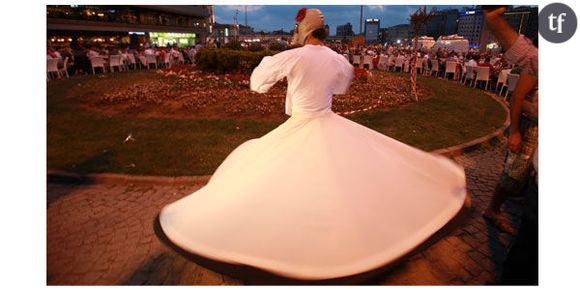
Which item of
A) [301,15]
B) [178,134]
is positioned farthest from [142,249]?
→ [178,134]

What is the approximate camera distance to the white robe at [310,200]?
7.80ft

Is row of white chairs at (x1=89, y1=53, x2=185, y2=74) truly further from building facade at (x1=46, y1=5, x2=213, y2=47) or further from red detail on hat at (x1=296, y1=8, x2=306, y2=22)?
red detail on hat at (x1=296, y1=8, x2=306, y2=22)

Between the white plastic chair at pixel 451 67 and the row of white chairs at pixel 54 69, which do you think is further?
the white plastic chair at pixel 451 67

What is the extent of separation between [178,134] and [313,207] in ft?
15.4

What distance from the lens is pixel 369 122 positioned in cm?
734

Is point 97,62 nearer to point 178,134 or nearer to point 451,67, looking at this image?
A: point 178,134

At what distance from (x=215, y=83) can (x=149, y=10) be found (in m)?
43.1

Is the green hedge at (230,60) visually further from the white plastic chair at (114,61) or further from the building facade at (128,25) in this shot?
the building facade at (128,25)

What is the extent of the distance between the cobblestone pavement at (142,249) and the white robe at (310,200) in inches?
12.9

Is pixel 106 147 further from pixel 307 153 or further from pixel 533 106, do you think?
pixel 533 106

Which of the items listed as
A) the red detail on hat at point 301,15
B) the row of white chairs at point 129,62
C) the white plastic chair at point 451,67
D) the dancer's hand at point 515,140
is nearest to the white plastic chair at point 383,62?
the white plastic chair at point 451,67

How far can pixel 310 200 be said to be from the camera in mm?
2492

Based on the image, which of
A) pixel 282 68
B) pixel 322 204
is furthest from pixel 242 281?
pixel 282 68
